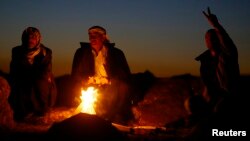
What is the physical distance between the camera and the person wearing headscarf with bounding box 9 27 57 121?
12680 millimetres

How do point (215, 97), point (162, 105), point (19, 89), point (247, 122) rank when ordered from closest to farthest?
point (247, 122), point (215, 97), point (19, 89), point (162, 105)

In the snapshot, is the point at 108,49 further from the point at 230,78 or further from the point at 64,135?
the point at 64,135

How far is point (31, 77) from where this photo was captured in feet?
42.0

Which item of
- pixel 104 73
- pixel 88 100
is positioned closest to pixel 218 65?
pixel 104 73

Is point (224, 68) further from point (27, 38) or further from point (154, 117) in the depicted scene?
point (27, 38)

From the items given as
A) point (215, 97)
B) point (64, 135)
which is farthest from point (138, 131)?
point (64, 135)

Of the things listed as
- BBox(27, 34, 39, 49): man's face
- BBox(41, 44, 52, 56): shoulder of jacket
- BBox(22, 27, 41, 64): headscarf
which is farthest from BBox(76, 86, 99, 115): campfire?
BBox(27, 34, 39, 49): man's face

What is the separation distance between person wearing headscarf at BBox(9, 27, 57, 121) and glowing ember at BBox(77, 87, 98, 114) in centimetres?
107

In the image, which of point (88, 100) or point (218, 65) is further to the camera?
point (88, 100)

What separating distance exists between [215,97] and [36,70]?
4.68 m

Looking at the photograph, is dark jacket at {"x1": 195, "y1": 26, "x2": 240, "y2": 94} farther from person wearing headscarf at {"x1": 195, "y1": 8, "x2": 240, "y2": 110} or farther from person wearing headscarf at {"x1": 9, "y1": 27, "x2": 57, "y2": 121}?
person wearing headscarf at {"x1": 9, "y1": 27, "x2": 57, "y2": 121}

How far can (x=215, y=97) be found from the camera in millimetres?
11797

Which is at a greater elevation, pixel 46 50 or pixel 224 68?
pixel 46 50

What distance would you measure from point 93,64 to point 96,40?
27.0 inches
